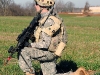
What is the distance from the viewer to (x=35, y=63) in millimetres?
8016

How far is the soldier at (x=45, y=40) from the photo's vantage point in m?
5.59

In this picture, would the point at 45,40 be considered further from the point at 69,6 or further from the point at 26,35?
the point at 69,6

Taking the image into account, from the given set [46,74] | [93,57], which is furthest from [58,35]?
[93,57]

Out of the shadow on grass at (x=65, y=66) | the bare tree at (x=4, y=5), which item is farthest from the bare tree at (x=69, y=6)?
the shadow on grass at (x=65, y=66)

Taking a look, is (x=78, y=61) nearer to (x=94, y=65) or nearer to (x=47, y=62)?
(x=94, y=65)

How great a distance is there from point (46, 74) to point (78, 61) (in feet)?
8.12

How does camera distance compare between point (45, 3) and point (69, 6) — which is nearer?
point (45, 3)

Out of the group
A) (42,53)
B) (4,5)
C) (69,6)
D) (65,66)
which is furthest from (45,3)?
(69,6)

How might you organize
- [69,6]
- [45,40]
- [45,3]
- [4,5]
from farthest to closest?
[69,6]
[4,5]
[45,3]
[45,40]

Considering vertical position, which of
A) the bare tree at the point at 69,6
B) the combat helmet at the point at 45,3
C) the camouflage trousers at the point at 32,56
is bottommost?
the bare tree at the point at 69,6

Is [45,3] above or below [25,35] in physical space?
above

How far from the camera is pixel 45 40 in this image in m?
5.61

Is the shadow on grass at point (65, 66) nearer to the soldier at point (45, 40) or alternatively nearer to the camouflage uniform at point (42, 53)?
A: the camouflage uniform at point (42, 53)

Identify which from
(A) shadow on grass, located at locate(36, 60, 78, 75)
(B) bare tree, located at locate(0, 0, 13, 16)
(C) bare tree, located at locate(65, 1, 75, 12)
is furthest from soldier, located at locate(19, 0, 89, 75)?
(C) bare tree, located at locate(65, 1, 75, 12)
